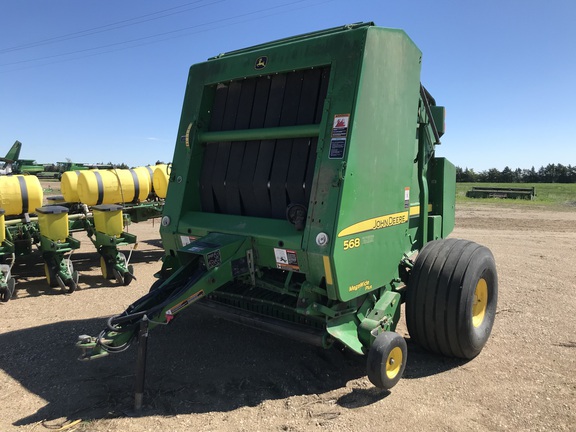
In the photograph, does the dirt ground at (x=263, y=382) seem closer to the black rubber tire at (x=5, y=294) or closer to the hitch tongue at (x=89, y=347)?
the black rubber tire at (x=5, y=294)

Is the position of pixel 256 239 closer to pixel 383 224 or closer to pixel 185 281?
pixel 185 281

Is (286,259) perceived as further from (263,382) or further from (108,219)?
(108,219)

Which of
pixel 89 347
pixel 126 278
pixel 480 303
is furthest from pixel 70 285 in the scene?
pixel 480 303

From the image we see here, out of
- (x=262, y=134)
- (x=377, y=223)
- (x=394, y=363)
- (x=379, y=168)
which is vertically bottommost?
(x=394, y=363)

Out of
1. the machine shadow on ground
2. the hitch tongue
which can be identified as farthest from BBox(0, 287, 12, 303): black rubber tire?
the hitch tongue

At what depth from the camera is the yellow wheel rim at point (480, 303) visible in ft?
15.3

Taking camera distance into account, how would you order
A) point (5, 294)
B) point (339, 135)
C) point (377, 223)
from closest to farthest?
point (339, 135) → point (377, 223) → point (5, 294)

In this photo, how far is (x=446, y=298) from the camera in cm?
410

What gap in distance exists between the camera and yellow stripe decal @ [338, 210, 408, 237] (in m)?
3.48

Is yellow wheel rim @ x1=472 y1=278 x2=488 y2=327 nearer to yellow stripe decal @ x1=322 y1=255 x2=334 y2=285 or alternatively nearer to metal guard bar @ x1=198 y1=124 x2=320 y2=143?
yellow stripe decal @ x1=322 y1=255 x2=334 y2=285

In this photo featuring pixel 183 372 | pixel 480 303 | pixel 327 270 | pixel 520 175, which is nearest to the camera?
pixel 327 270

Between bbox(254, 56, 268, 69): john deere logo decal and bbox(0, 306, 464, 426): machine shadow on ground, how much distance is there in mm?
2748

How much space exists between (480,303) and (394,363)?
1.62 meters

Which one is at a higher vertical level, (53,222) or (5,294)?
(53,222)
